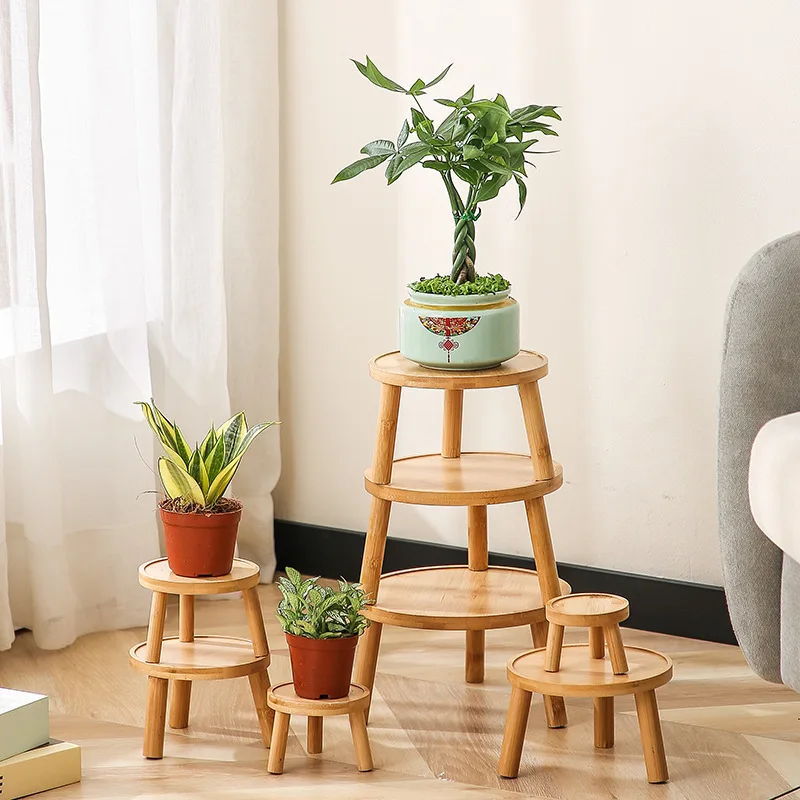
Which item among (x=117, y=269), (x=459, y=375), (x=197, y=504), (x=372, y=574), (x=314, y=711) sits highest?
(x=117, y=269)

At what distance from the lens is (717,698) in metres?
2.06

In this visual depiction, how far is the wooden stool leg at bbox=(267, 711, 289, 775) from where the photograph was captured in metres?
1.81

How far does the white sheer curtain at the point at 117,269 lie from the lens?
215cm

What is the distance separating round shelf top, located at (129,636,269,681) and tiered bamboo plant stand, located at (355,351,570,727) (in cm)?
17

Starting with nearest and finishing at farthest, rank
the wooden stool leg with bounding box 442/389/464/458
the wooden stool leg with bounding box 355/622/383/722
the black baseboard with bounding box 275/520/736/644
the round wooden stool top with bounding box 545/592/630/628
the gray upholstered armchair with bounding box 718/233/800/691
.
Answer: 1. the gray upholstered armchair with bounding box 718/233/800/691
2. the round wooden stool top with bounding box 545/592/630/628
3. the wooden stool leg with bounding box 355/622/383/722
4. the wooden stool leg with bounding box 442/389/464/458
5. the black baseboard with bounding box 275/520/736/644

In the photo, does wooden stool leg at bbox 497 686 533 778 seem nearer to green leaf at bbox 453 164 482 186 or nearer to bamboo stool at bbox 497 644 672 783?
bamboo stool at bbox 497 644 672 783

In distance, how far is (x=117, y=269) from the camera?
2285 millimetres

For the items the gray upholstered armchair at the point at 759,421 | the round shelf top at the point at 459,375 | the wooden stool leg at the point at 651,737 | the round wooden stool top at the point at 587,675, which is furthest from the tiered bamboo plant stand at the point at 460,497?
the gray upholstered armchair at the point at 759,421

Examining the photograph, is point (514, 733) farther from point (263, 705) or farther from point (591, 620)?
point (263, 705)

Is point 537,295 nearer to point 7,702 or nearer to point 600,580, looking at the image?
point 600,580

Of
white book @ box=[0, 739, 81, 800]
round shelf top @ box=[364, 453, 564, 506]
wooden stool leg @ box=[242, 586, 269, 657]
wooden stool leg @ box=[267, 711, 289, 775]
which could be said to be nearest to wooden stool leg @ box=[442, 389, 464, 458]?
round shelf top @ box=[364, 453, 564, 506]

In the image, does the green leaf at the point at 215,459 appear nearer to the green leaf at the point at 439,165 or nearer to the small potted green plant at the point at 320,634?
the small potted green plant at the point at 320,634

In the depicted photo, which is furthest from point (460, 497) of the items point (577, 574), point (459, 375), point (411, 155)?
point (577, 574)

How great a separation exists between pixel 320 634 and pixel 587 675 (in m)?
0.36
